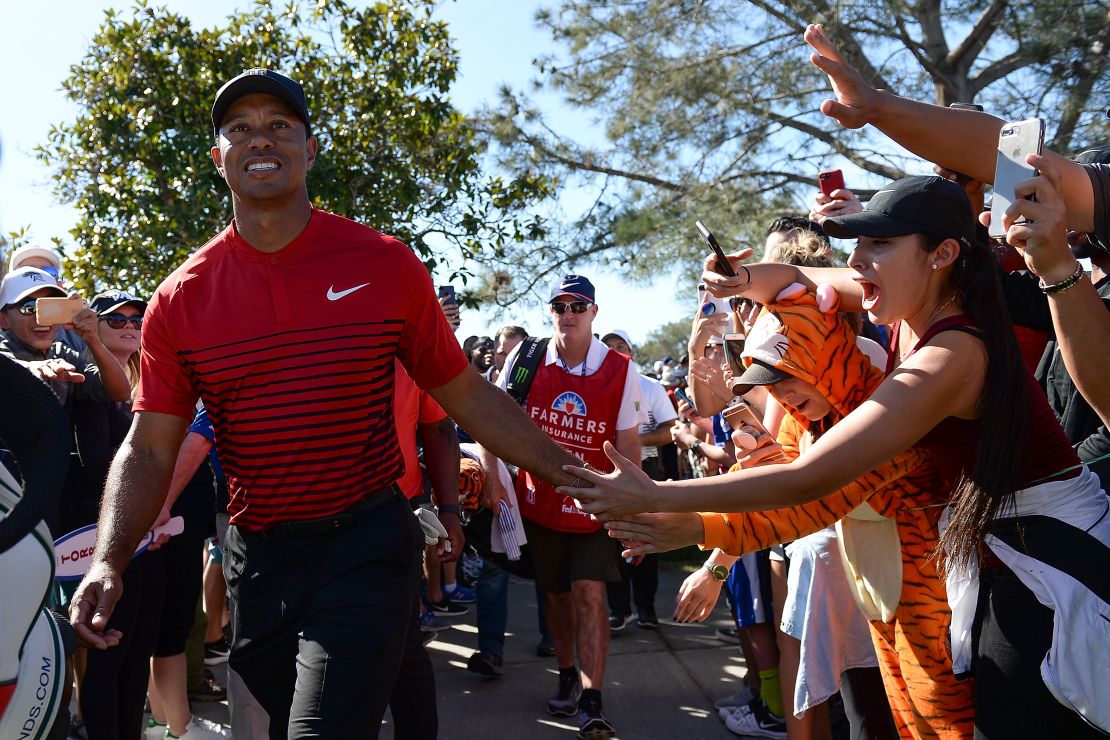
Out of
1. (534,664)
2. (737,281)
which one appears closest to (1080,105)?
(534,664)

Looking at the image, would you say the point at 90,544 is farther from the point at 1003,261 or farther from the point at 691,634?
the point at 691,634

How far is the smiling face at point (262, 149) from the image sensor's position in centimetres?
314

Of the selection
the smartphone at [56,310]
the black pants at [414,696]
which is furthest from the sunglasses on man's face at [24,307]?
the black pants at [414,696]

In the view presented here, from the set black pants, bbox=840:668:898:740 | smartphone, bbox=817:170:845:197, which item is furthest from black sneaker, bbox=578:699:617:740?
smartphone, bbox=817:170:845:197

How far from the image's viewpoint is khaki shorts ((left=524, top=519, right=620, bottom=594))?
575cm

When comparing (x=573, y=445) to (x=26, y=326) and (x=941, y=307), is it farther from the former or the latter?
(x=941, y=307)

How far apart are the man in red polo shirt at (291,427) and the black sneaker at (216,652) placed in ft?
12.8

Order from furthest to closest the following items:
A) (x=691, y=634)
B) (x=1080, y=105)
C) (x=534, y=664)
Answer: (x=1080, y=105), (x=691, y=634), (x=534, y=664)

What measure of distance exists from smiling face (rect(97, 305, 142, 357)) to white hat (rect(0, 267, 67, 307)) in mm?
331

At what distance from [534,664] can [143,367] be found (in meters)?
4.37

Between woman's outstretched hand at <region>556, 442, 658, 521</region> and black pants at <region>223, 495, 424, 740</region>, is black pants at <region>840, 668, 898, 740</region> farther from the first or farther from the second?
black pants at <region>223, 495, 424, 740</region>

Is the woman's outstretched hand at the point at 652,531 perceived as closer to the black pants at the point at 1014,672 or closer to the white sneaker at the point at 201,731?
the black pants at the point at 1014,672

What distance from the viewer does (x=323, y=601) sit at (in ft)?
9.46

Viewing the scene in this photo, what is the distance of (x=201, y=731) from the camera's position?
5105 millimetres
